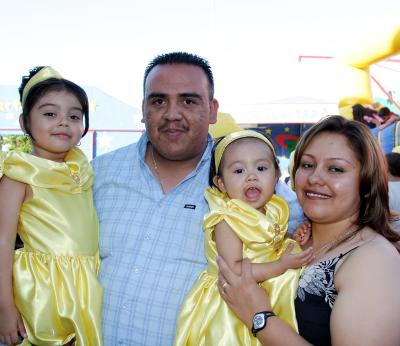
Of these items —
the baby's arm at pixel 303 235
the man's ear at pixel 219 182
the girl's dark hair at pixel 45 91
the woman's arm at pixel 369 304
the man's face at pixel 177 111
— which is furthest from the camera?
the man's face at pixel 177 111

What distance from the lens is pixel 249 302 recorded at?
1812mm

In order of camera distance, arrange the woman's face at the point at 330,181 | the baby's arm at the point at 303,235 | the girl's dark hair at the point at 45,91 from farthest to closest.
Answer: the girl's dark hair at the point at 45,91, the baby's arm at the point at 303,235, the woman's face at the point at 330,181

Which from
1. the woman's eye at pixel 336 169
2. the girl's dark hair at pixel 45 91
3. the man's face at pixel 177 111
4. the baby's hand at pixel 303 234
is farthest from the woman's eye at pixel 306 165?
the girl's dark hair at pixel 45 91

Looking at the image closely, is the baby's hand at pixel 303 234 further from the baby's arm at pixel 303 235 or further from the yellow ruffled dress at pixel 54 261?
the yellow ruffled dress at pixel 54 261

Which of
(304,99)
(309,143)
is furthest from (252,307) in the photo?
(304,99)

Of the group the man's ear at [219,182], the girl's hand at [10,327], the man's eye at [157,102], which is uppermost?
the man's eye at [157,102]

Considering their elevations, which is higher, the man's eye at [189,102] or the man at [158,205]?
the man's eye at [189,102]

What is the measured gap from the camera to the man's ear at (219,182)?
225 cm

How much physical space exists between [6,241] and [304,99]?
11308mm

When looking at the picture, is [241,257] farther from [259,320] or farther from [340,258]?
[340,258]

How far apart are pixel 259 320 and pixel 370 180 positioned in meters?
0.73

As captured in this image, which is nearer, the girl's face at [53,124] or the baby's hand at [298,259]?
the baby's hand at [298,259]

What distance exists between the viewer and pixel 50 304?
2131mm

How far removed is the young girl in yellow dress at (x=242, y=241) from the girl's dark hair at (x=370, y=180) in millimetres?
298
